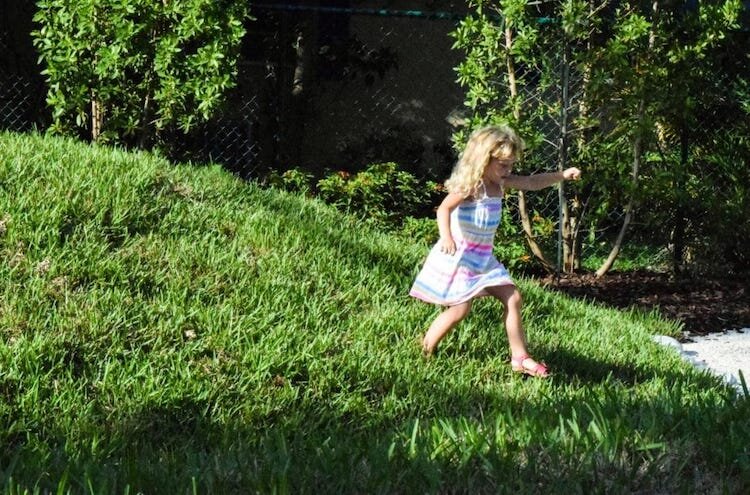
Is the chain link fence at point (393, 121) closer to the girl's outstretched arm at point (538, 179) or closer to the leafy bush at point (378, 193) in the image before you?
the leafy bush at point (378, 193)

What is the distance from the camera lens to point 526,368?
5.31m

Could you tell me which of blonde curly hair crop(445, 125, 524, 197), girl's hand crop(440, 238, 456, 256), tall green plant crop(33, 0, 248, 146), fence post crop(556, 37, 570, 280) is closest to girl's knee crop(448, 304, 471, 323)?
girl's hand crop(440, 238, 456, 256)

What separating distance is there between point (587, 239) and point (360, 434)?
5.53m

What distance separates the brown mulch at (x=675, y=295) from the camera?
7.75 metres

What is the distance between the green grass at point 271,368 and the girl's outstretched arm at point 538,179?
75 centimetres

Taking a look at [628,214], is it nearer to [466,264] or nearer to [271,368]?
[466,264]

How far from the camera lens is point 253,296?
18.0 ft

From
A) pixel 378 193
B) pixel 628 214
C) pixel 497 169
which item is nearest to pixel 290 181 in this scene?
pixel 378 193

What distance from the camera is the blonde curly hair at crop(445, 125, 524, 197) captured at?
5414mm

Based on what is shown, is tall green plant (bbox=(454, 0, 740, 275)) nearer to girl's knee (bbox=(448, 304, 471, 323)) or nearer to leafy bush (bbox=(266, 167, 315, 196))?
leafy bush (bbox=(266, 167, 315, 196))

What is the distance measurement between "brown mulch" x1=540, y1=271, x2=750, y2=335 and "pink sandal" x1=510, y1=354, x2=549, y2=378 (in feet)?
8.39

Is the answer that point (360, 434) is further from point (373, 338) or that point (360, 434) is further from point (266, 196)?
point (266, 196)

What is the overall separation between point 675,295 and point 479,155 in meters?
3.48

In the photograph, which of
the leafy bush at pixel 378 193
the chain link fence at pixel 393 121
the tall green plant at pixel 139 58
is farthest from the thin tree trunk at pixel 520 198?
the tall green plant at pixel 139 58
